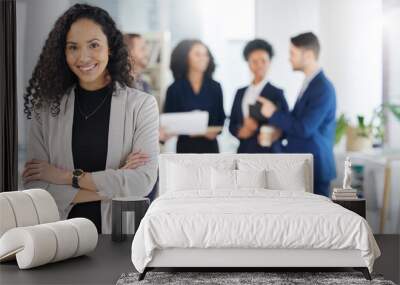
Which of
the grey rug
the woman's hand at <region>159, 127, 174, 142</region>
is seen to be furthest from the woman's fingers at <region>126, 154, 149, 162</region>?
the grey rug

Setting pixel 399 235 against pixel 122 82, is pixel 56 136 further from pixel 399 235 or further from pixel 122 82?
pixel 399 235

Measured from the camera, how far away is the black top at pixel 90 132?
7.68 metres

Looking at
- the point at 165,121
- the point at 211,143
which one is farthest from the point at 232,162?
the point at 165,121

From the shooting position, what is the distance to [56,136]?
773 cm

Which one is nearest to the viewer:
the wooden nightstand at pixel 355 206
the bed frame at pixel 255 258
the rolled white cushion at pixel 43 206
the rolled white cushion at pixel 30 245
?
the bed frame at pixel 255 258

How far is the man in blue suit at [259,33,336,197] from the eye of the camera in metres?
7.66

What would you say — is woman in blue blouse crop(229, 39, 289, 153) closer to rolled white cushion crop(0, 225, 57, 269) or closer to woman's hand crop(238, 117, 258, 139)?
woman's hand crop(238, 117, 258, 139)

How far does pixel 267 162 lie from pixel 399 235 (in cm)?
164

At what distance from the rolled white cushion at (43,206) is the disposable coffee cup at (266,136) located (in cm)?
242

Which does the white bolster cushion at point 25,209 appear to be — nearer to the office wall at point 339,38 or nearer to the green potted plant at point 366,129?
the office wall at point 339,38

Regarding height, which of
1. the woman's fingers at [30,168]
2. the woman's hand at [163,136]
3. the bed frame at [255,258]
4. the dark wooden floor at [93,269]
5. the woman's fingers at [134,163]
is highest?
the woman's hand at [163,136]

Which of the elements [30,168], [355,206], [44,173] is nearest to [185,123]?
[44,173]

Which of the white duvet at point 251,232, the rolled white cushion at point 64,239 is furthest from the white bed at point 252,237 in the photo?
the rolled white cushion at point 64,239

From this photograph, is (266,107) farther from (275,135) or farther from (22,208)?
(22,208)
